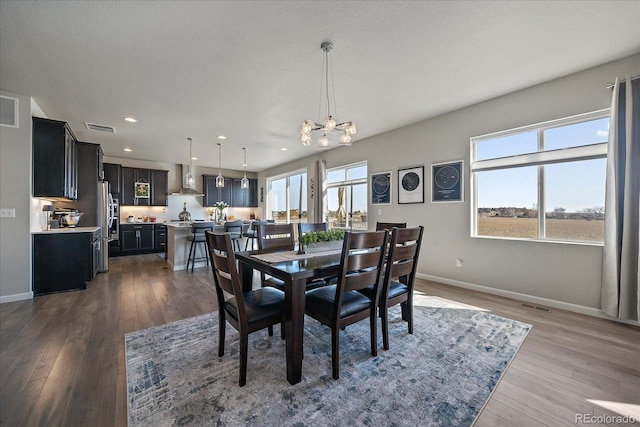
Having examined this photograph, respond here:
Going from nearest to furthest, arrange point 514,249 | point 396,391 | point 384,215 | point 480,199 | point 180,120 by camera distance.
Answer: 1. point 396,391
2. point 514,249
3. point 480,199
4. point 180,120
5. point 384,215

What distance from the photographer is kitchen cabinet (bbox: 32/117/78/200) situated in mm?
3412

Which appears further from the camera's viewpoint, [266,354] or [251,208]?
[251,208]

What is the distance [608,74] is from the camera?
2.61m

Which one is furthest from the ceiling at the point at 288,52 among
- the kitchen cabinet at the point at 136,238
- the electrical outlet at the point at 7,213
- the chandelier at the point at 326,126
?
the kitchen cabinet at the point at 136,238

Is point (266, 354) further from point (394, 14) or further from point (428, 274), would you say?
point (428, 274)

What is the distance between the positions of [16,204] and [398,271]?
4689 mm

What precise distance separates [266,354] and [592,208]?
12.3 feet

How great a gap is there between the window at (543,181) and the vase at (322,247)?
2407 millimetres

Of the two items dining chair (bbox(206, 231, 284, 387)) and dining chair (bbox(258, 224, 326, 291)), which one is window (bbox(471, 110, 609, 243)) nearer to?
dining chair (bbox(258, 224, 326, 291))

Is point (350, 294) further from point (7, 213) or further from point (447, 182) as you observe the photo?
point (7, 213)

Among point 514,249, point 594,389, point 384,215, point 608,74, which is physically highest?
point 608,74

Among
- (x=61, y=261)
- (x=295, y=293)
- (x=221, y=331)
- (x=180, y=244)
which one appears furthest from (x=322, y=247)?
(x=61, y=261)

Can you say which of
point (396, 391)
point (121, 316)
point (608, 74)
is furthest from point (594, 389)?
point (121, 316)

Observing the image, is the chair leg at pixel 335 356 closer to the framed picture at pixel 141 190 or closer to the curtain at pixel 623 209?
the curtain at pixel 623 209
